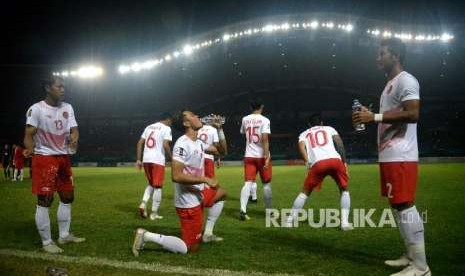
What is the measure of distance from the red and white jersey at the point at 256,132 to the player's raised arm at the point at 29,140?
14.0ft

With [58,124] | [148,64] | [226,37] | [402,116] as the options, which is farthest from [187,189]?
[148,64]

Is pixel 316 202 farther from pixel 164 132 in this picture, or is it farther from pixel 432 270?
pixel 432 270

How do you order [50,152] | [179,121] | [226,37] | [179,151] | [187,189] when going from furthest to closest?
1. [226,37]
2. [50,152]
3. [179,121]
4. [187,189]
5. [179,151]

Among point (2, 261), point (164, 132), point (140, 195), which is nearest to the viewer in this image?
point (2, 261)

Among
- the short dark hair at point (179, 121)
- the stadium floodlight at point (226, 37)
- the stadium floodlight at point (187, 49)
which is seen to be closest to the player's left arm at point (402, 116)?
the short dark hair at point (179, 121)

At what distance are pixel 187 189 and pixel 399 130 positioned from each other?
2844mm

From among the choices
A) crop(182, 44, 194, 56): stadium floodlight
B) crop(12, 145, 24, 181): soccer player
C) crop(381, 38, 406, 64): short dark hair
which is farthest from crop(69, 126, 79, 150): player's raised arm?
crop(182, 44, 194, 56): stadium floodlight

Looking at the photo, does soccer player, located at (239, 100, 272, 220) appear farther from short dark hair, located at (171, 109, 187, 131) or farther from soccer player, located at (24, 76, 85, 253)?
soccer player, located at (24, 76, 85, 253)

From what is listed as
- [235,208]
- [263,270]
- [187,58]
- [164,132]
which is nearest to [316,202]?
[235,208]

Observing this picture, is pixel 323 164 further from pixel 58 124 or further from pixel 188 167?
pixel 58 124

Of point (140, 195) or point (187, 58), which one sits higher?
point (187, 58)

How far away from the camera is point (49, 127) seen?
602 centimetres

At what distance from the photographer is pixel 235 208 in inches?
396

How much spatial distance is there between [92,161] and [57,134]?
40.1 meters
